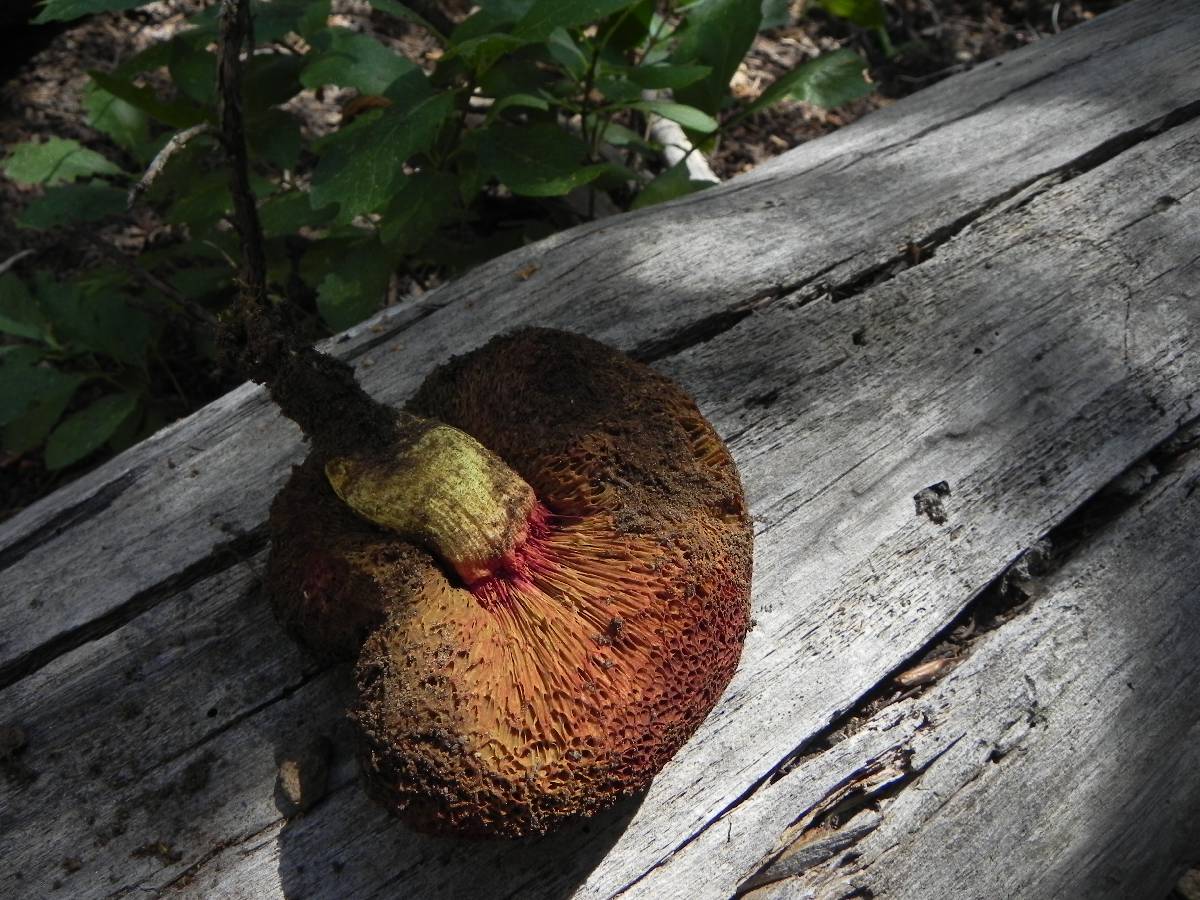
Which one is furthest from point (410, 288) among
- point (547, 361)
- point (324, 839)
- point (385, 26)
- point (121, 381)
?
point (324, 839)

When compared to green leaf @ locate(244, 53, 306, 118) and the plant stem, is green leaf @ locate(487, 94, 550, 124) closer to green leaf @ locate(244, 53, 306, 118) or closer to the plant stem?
green leaf @ locate(244, 53, 306, 118)

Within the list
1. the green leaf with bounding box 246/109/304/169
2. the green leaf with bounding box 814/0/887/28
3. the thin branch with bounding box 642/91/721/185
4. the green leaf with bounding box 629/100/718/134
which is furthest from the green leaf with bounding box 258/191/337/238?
the green leaf with bounding box 814/0/887/28

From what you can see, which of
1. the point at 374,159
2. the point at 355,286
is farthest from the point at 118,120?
the point at 374,159

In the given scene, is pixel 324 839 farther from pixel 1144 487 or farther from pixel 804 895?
pixel 1144 487

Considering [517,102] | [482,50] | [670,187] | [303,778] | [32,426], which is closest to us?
[303,778]

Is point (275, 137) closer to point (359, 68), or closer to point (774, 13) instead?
point (359, 68)

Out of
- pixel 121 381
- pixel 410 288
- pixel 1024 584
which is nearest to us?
pixel 1024 584

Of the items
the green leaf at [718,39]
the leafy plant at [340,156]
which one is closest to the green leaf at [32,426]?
the leafy plant at [340,156]
